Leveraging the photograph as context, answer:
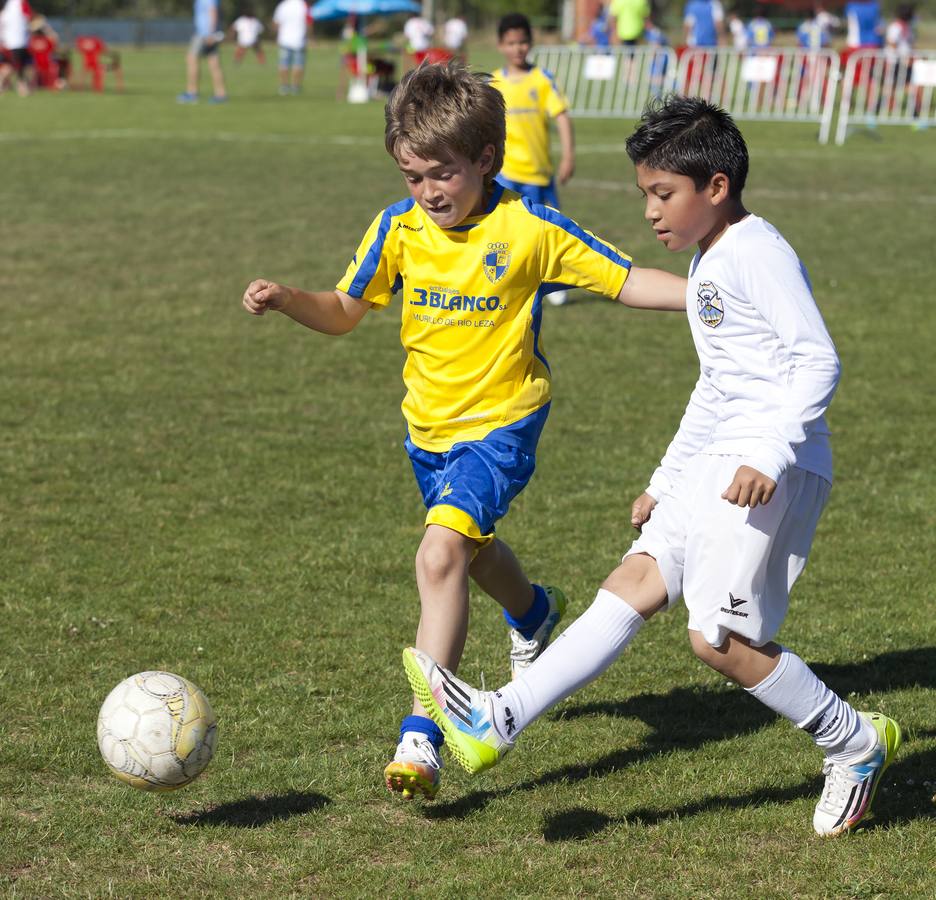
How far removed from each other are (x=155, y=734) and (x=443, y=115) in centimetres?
179

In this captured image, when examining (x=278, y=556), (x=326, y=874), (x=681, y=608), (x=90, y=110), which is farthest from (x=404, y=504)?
(x=90, y=110)

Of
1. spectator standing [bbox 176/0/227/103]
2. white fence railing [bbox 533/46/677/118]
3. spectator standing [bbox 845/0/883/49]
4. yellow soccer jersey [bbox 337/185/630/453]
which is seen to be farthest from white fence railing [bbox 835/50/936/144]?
yellow soccer jersey [bbox 337/185/630/453]

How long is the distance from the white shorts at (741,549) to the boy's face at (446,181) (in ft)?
3.38

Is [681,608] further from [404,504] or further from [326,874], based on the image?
[326,874]

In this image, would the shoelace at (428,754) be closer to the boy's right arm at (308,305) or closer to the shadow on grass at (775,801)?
the shadow on grass at (775,801)

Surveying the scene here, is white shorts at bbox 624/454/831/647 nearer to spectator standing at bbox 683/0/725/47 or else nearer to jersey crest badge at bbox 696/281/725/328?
jersey crest badge at bbox 696/281/725/328

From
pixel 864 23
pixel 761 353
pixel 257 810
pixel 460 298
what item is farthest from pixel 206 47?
pixel 761 353

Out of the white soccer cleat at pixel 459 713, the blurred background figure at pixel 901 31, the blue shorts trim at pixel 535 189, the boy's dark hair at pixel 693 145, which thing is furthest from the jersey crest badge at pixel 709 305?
A: the blurred background figure at pixel 901 31

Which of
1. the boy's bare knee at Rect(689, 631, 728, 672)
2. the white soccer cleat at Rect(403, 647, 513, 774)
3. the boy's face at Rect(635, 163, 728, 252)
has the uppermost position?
the boy's face at Rect(635, 163, 728, 252)

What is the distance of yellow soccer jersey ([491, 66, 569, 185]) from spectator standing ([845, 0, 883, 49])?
17.7 meters

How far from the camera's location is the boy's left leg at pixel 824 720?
3.51 metres

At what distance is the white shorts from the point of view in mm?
3393

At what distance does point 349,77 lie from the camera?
40.1 metres

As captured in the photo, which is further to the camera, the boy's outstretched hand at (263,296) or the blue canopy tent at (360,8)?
the blue canopy tent at (360,8)
